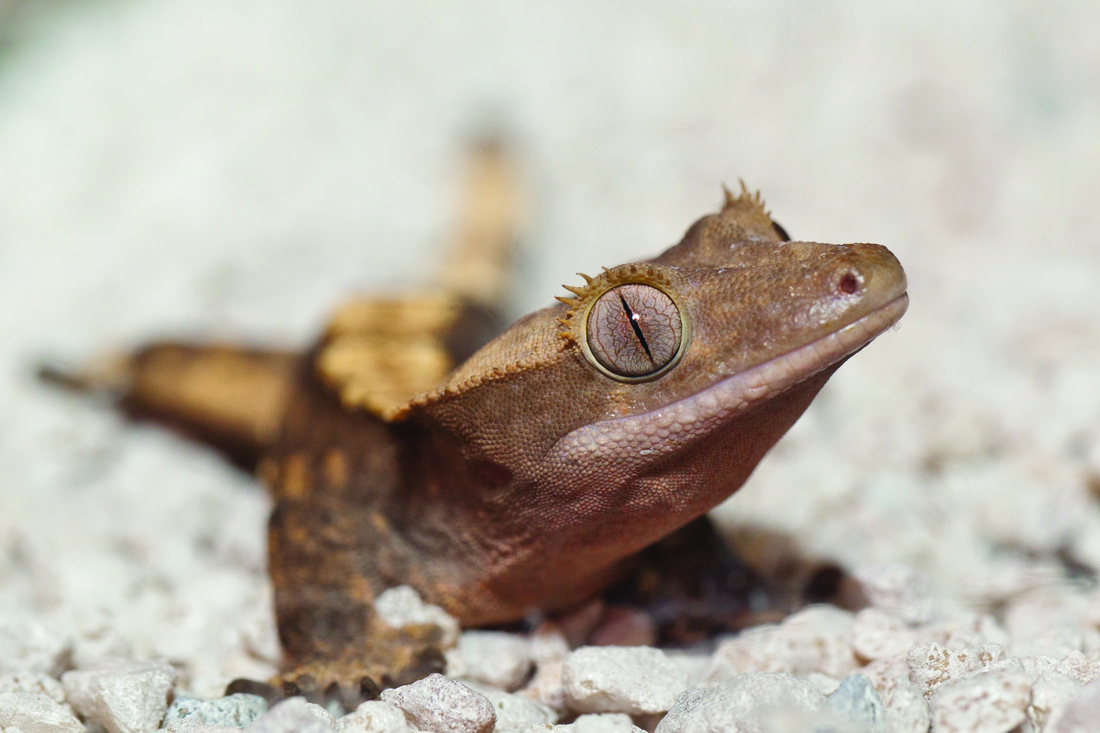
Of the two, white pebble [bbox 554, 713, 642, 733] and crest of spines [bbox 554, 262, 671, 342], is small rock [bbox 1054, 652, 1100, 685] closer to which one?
white pebble [bbox 554, 713, 642, 733]

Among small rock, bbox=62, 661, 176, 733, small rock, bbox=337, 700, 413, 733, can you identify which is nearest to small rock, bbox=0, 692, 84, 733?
small rock, bbox=62, 661, 176, 733

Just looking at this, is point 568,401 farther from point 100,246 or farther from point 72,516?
point 100,246

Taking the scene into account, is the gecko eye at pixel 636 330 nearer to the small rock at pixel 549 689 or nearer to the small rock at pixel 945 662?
the small rock at pixel 549 689

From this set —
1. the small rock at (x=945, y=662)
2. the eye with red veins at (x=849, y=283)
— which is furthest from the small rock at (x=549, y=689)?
the eye with red veins at (x=849, y=283)

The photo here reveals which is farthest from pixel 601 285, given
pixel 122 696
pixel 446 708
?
pixel 122 696

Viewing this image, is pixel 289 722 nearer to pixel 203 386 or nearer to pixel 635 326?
pixel 635 326

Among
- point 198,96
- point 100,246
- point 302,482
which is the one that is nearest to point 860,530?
point 302,482
